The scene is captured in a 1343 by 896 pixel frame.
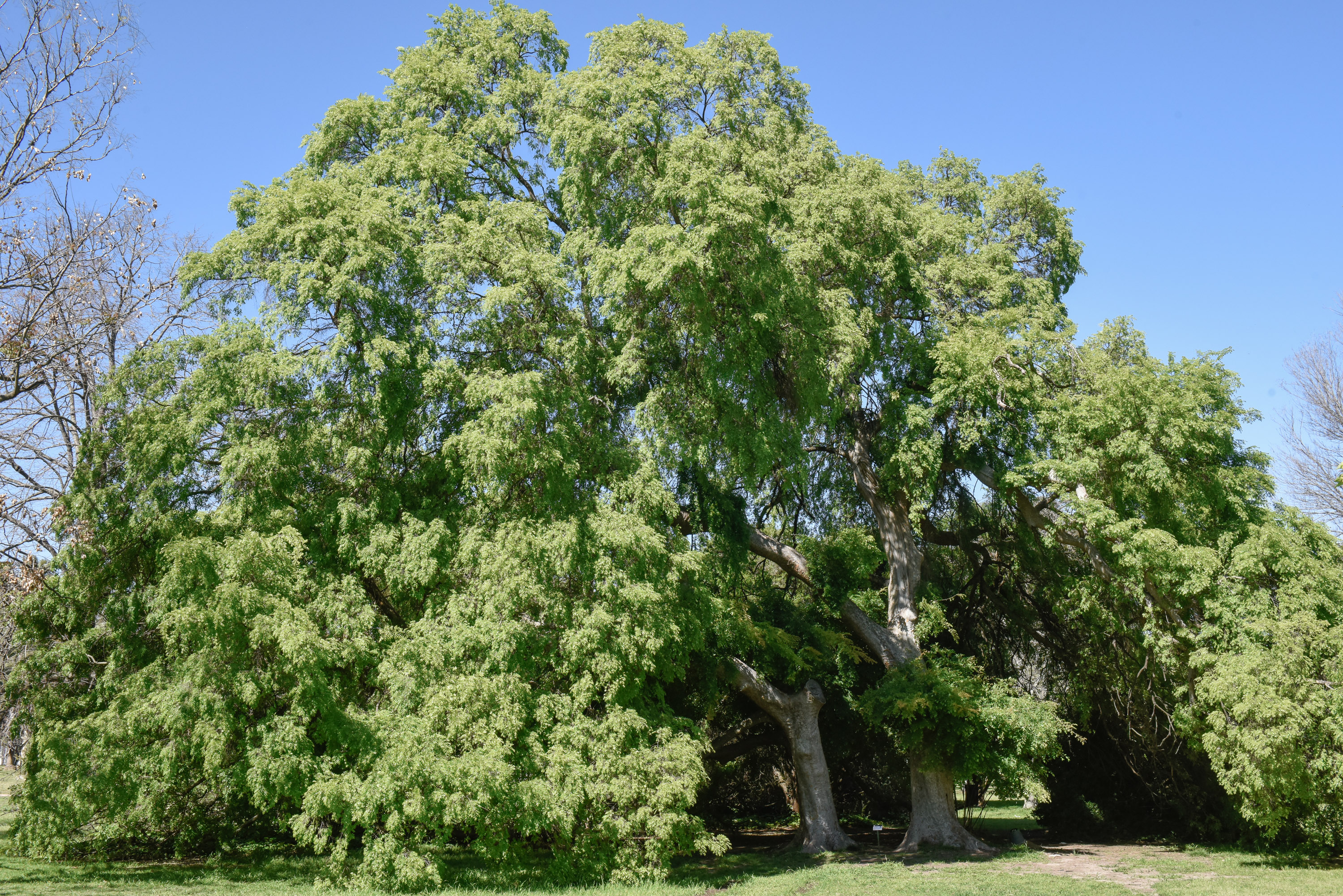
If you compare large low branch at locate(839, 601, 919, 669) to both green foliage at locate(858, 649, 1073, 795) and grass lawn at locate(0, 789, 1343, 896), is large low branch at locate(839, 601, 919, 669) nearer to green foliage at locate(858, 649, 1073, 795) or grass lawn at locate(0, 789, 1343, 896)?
green foliage at locate(858, 649, 1073, 795)

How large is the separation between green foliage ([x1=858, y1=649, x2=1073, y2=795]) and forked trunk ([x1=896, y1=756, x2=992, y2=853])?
85 cm

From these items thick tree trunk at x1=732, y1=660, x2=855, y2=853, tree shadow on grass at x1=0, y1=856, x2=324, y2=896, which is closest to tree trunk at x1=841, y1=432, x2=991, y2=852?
thick tree trunk at x1=732, y1=660, x2=855, y2=853

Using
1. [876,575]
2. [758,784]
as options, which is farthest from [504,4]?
[758,784]

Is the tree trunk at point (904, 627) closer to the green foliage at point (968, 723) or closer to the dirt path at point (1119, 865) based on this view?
the green foliage at point (968, 723)

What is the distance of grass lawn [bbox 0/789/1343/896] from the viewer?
12.0 metres

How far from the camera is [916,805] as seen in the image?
60.6 feet

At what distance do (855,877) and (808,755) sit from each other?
4.37 meters

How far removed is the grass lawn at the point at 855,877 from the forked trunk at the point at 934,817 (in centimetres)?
74

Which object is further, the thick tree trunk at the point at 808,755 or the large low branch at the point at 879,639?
the large low branch at the point at 879,639

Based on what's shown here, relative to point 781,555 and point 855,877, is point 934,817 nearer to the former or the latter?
point 855,877

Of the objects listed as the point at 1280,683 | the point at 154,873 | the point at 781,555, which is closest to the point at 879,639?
the point at 781,555

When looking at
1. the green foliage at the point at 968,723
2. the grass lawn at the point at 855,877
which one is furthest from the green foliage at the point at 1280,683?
the green foliage at the point at 968,723

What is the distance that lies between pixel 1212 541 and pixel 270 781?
1626 centimetres

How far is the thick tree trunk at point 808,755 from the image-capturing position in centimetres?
1816
